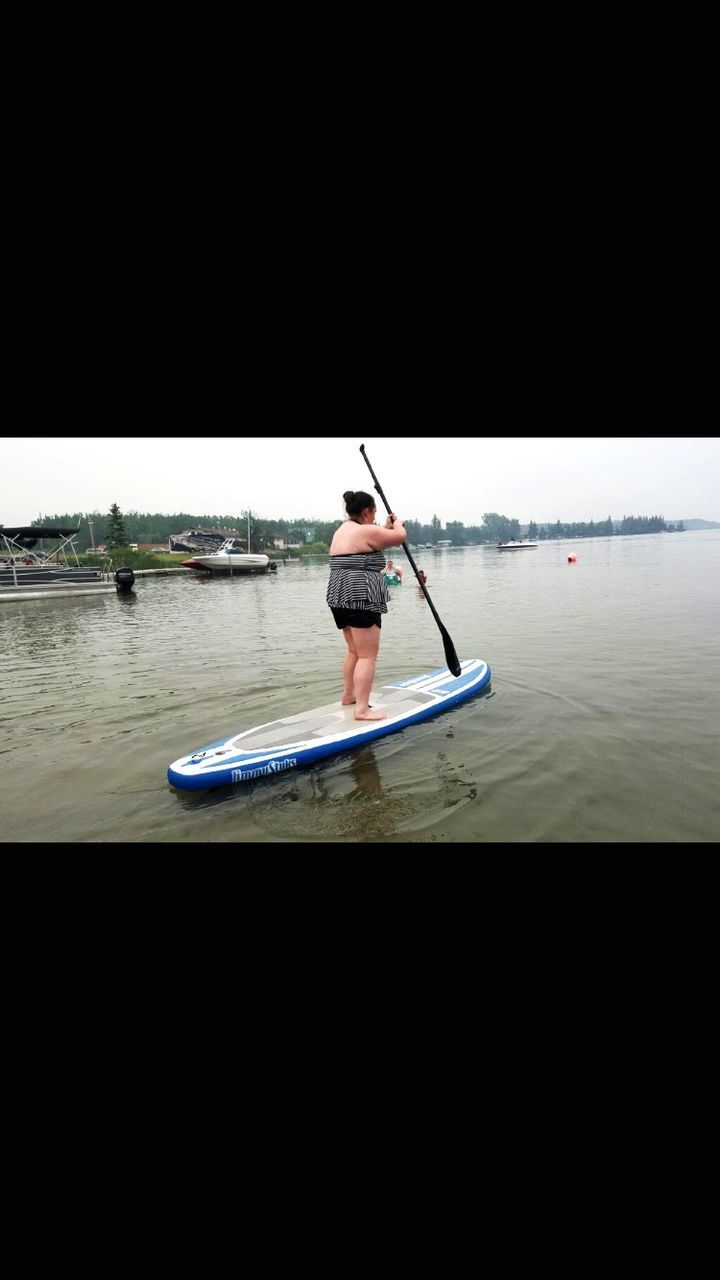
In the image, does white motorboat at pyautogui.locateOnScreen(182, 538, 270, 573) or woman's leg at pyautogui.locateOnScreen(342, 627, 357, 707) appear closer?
woman's leg at pyautogui.locateOnScreen(342, 627, 357, 707)

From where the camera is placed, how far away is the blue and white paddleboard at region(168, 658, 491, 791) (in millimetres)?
4945

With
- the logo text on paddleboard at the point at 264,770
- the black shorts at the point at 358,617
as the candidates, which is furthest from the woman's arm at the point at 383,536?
the logo text on paddleboard at the point at 264,770

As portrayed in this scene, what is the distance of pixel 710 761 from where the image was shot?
5441 mm

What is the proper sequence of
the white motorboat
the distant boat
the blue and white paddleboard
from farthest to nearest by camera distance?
the white motorboat, the distant boat, the blue and white paddleboard

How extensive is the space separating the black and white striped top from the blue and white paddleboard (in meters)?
1.35

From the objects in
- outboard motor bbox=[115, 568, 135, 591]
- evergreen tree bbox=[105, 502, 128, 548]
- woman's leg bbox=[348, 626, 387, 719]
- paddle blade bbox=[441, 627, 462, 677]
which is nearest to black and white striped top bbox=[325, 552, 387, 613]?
woman's leg bbox=[348, 626, 387, 719]

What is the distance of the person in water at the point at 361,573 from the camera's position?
18.9 feet

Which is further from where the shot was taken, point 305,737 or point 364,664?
point 364,664

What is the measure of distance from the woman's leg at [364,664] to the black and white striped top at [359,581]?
0.30 metres

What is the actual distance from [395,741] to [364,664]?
1.01 meters

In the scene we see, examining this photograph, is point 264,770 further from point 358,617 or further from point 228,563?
point 228,563

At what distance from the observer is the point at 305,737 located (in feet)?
18.7

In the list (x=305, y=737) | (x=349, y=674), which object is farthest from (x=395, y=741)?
(x=305, y=737)

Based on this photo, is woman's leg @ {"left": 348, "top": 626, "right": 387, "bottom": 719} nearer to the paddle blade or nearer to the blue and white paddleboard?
the blue and white paddleboard
